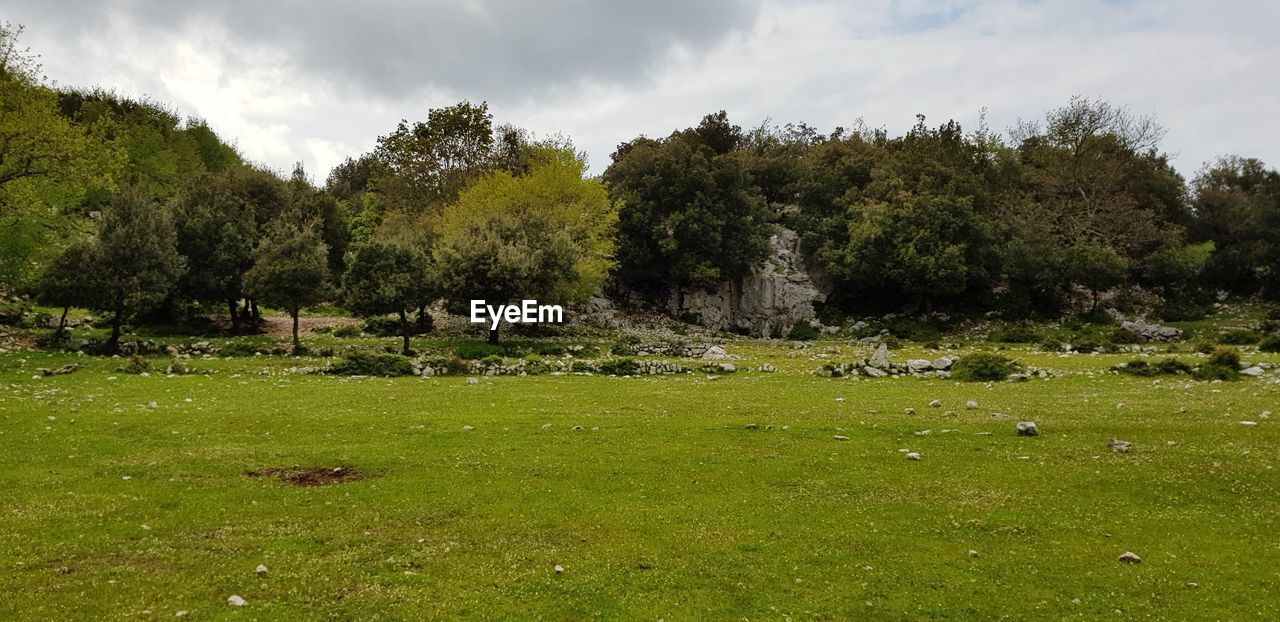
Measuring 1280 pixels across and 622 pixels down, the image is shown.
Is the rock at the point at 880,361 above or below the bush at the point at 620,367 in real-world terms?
above

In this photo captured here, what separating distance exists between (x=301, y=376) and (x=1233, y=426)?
33202 mm

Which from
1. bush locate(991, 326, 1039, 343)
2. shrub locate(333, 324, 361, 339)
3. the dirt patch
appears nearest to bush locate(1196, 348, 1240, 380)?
bush locate(991, 326, 1039, 343)

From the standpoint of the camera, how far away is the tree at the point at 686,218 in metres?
66.6

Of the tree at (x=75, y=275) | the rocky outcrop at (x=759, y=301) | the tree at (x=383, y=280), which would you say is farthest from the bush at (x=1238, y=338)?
the tree at (x=75, y=275)

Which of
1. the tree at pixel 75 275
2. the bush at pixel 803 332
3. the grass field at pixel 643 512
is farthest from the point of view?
the bush at pixel 803 332

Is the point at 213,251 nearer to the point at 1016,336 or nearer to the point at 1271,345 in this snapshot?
the point at 1016,336

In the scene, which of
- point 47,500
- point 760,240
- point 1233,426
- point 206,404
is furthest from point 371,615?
point 760,240

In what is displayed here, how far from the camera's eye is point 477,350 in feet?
138

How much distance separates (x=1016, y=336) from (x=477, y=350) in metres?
39.6

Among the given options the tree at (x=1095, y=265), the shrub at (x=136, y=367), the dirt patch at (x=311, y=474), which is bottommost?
the dirt patch at (x=311, y=474)

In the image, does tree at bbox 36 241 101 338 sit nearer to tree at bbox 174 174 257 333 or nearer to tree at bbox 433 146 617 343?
tree at bbox 174 174 257 333

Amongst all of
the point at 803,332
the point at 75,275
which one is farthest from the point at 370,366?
the point at 803,332

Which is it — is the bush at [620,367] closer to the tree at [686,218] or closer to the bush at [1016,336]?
the tree at [686,218]

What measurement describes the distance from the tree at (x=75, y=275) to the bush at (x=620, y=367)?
25.6 m
